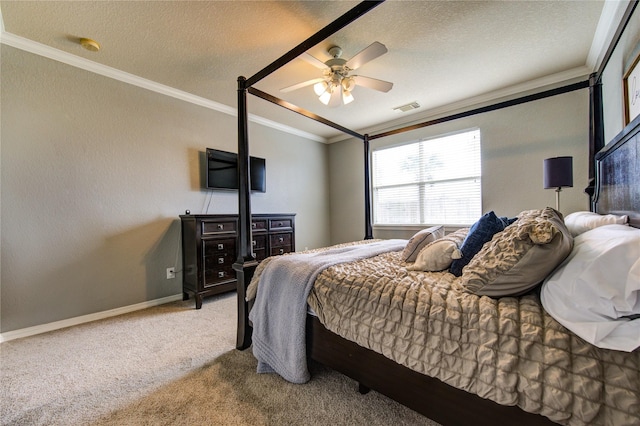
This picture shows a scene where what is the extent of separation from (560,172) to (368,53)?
2.08 metres

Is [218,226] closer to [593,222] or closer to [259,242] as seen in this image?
[259,242]

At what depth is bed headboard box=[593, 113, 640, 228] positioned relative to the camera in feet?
4.15

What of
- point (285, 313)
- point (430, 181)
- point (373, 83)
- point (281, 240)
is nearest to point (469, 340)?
point (285, 313)

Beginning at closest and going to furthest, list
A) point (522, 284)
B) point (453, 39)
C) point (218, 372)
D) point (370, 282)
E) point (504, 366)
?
point (504, 366) < point (522, 284) < point (370, 282) < point (218, 372) < point (453, 39)

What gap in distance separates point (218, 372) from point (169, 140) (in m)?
2.68

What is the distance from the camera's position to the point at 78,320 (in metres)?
2.47

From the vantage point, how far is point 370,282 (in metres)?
1.31

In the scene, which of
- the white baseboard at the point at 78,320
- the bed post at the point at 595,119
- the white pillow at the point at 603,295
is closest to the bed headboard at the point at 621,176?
the bed post at the point at 595,119

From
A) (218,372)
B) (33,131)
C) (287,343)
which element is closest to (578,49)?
(287,343)

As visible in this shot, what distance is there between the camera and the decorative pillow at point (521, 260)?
0.94 metres

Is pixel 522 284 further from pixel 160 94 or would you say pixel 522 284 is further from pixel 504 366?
pixel 160 94

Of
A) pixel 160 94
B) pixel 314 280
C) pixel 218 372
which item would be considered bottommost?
pixel 218 372

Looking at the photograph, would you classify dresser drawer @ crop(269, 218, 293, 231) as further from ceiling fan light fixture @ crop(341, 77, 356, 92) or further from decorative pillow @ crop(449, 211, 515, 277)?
decorative pillow @ crop(449, 211, 515, 277)

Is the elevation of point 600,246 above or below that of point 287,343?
above
